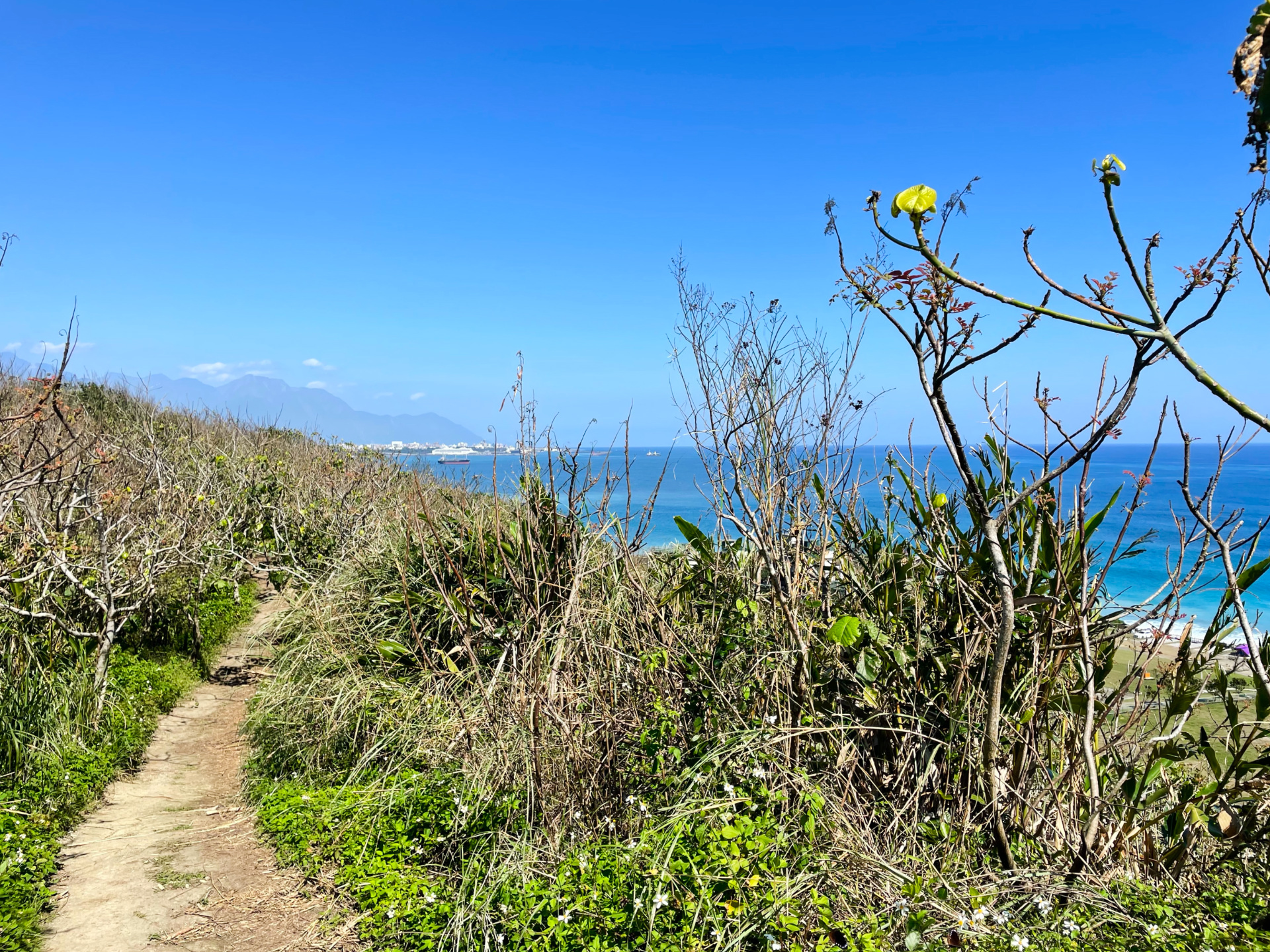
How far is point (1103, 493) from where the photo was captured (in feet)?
85.9

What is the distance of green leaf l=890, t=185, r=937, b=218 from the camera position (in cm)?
167

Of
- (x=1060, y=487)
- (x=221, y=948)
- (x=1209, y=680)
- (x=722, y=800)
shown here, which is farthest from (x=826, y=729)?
(x=221, y=948)

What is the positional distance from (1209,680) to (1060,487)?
108cm

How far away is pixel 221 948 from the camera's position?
358cm

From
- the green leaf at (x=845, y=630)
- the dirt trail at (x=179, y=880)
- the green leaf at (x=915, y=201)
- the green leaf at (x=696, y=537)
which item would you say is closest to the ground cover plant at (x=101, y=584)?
the dirt trail at (x=179, y=880)

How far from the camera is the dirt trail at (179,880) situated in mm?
3627

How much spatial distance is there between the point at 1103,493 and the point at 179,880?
2823 cm

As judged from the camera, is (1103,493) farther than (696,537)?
Yes

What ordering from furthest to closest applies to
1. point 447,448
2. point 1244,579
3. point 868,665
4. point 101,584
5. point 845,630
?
point 447,448 → point 101,584 → point 868,665 → point 845,630 → point 1244,579

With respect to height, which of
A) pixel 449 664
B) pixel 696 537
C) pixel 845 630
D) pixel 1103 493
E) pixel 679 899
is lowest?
pixel 679 899

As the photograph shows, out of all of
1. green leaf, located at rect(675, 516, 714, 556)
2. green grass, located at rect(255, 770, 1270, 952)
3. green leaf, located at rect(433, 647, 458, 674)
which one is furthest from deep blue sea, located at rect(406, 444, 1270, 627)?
green leaf, located at rect(433, 647, 458, 674)

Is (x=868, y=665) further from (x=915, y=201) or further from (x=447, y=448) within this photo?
(x=447, y=448)

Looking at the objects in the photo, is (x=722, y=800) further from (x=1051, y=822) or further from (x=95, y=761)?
(x=95, y=761)

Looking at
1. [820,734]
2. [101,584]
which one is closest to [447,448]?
[101,584]
